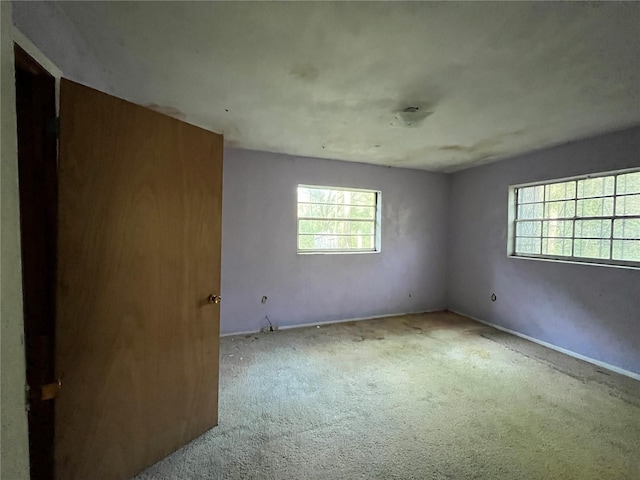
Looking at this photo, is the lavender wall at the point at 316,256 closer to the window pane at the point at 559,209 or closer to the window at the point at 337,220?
the window at the point at 337,220

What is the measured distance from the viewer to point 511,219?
4137 mm

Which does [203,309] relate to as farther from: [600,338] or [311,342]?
[600,338]

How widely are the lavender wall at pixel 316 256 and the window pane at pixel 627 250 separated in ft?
7.46

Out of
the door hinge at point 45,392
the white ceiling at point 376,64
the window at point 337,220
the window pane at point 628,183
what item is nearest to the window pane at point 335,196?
the window at point 337,220

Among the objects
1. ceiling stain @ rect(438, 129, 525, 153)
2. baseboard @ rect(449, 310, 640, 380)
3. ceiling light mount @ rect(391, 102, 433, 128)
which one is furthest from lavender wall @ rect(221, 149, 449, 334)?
ceiling light mount @ rect(391, 102, 433, 128)

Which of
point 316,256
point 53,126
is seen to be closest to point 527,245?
point 316,256

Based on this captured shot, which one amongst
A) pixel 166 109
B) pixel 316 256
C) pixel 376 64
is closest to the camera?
pixel 376 64

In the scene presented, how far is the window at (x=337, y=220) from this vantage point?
4.35 metres

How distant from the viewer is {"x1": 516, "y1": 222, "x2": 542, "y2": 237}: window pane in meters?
3.89

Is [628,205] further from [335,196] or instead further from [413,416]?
[335,196]

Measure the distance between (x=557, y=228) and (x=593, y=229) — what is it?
0.38m

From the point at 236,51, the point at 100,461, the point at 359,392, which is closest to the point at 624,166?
the point at 359,392

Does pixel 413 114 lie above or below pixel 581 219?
above

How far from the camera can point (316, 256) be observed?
433 centimetres
